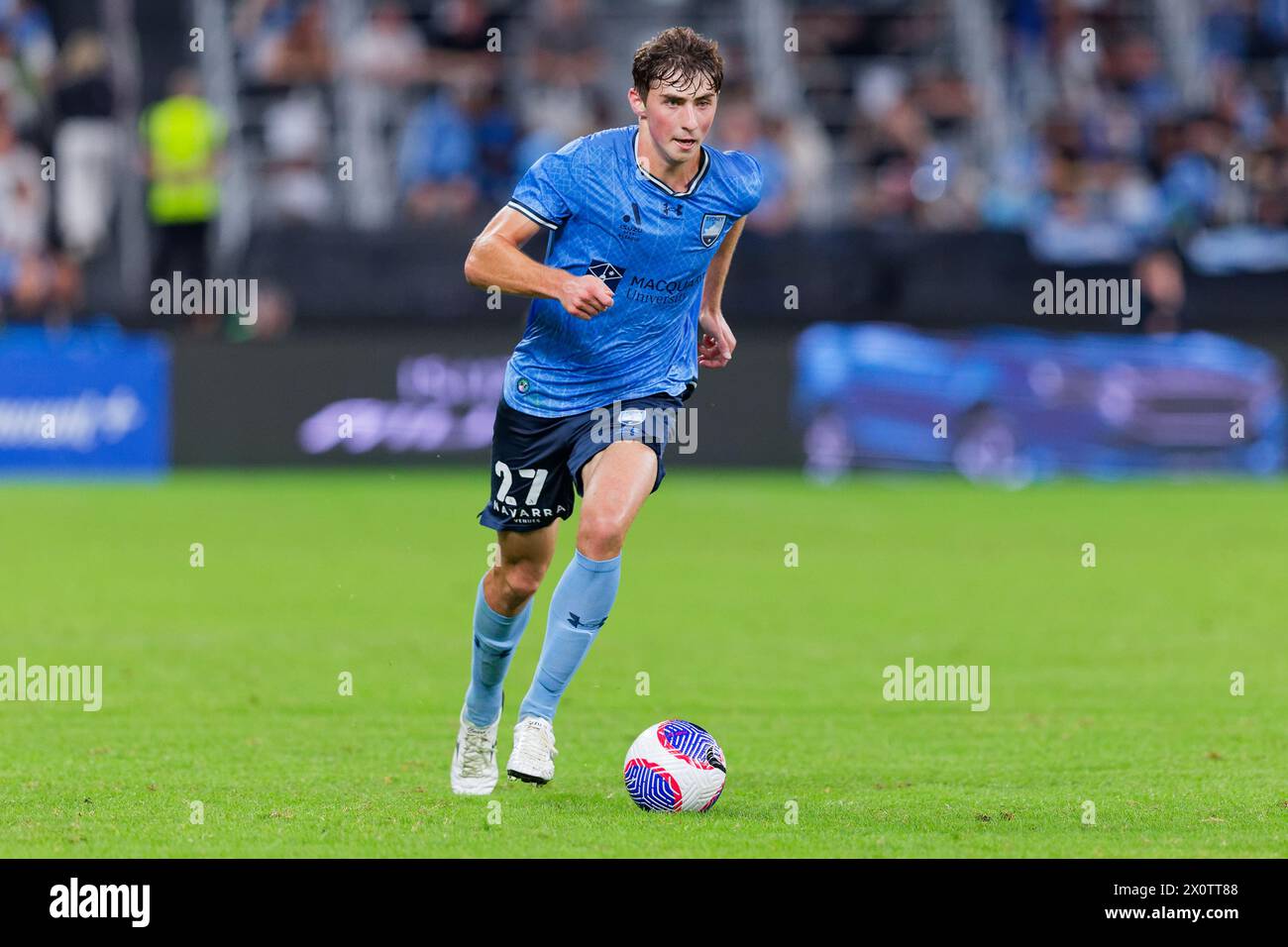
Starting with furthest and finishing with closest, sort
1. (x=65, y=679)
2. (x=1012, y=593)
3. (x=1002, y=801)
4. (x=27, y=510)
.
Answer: (x=27, y=510), (x=1012, y=593), (x=65, y=679), (x=1002, y=801)

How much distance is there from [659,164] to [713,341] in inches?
35.6

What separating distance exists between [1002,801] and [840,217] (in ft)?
53.1

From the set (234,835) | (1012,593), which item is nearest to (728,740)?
(234,835)

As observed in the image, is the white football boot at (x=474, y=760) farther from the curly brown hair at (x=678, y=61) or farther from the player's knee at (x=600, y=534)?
the curly brown hair at (x=678, y=61)

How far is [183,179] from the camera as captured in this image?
20.7 m

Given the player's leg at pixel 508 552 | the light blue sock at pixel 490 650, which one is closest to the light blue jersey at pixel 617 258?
the player's leg at pixel 508 552

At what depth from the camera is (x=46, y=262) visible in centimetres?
2078

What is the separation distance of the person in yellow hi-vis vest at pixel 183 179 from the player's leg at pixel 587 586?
14108 mm

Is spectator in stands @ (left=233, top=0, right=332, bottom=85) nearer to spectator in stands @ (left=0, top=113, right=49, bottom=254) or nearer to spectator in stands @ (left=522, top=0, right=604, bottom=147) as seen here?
spectator in stands @ (left=522, top=0, right=604, bottom=147)

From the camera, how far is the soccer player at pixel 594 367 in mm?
7148

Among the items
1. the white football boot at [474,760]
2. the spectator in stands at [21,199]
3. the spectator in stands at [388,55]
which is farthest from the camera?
the spectator in stands at [388,55]

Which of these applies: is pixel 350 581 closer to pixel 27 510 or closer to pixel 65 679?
pixel 65 679

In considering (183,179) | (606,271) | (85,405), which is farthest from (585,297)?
(183,179)

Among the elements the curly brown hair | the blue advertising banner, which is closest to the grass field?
the blue advertising banner
